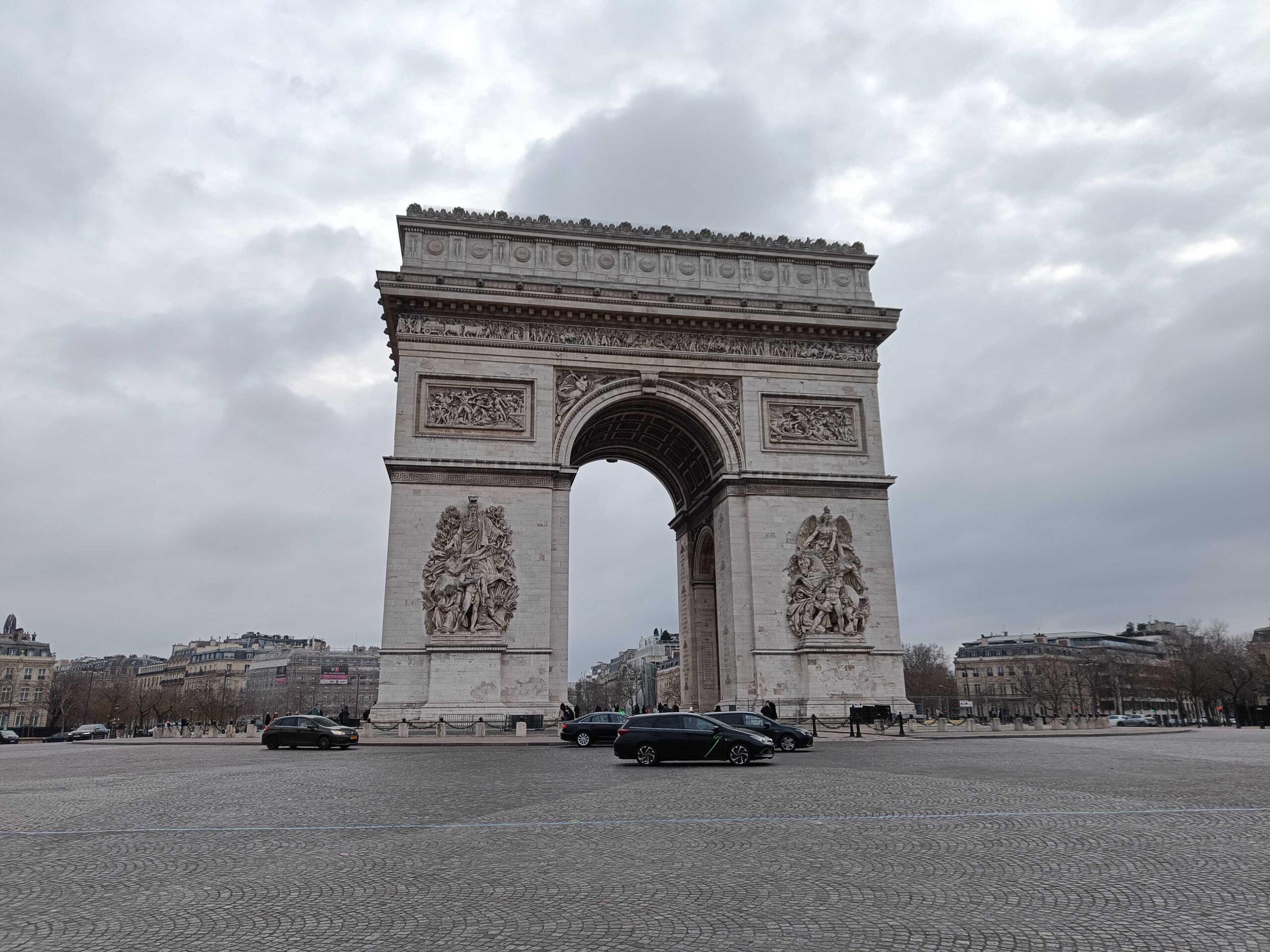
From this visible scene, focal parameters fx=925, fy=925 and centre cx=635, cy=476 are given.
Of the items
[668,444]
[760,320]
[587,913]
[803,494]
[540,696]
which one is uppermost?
[760,320]

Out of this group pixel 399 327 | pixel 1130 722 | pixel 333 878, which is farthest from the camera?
pixel 1130 722

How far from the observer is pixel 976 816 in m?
9.87

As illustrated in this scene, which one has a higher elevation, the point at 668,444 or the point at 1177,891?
the point at 668,444

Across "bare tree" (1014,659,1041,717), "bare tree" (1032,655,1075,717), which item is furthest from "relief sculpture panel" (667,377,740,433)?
"bare tree" (1014,659,1041,717)

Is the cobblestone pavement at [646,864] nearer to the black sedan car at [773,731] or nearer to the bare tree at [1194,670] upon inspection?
the black sedan car at [773,731]

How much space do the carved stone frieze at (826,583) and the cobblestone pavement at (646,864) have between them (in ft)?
55.3

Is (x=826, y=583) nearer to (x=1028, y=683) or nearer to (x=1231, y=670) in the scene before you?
(x=1231, y=670)

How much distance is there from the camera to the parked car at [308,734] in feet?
87.6

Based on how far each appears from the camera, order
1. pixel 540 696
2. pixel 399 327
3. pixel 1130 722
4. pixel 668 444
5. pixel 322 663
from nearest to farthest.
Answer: pixel 540 696 → pixel 399 327 → pixel 668 444 → pixel 1130 722 → pixel 322 663

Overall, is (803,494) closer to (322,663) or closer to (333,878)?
(333,878)

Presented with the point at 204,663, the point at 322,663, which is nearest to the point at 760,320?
the point at 322,663

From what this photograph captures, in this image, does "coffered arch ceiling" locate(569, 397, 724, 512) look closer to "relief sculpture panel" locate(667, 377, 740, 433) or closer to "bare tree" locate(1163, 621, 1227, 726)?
"relief sculpture panel" locate(667, 377, 740, 433)

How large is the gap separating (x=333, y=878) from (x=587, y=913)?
2290 millimetres

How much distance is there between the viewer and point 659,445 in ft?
127
